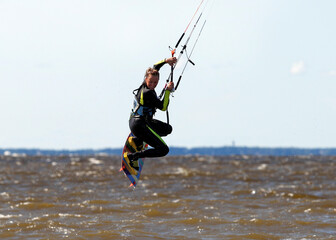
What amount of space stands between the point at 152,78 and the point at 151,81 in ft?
0.21

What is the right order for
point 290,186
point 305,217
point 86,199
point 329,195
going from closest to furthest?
point 305,217
point 86,199
point 329,195
point 290,186

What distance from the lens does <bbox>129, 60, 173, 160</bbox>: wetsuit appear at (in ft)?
36.2

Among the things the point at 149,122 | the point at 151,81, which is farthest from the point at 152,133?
the point at 151,81

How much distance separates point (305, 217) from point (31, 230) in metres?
8.57

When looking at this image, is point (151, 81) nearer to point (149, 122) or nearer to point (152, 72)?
point (152, 72)

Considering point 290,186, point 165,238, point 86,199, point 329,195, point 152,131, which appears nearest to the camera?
point 152,131

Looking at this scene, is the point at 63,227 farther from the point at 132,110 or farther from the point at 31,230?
the point at 132,110

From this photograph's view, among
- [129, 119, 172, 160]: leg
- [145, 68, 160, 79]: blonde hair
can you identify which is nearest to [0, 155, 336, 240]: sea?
[129, 119, 172, 160]: leg

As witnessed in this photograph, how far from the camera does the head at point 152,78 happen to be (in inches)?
436

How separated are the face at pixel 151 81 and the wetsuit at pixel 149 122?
82 mm

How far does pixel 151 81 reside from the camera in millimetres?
11086

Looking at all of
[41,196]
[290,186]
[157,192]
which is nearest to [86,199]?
[41,196]

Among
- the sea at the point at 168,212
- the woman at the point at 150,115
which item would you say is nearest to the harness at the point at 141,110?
the woman at the point at 150,115

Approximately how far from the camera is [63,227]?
1611cm
